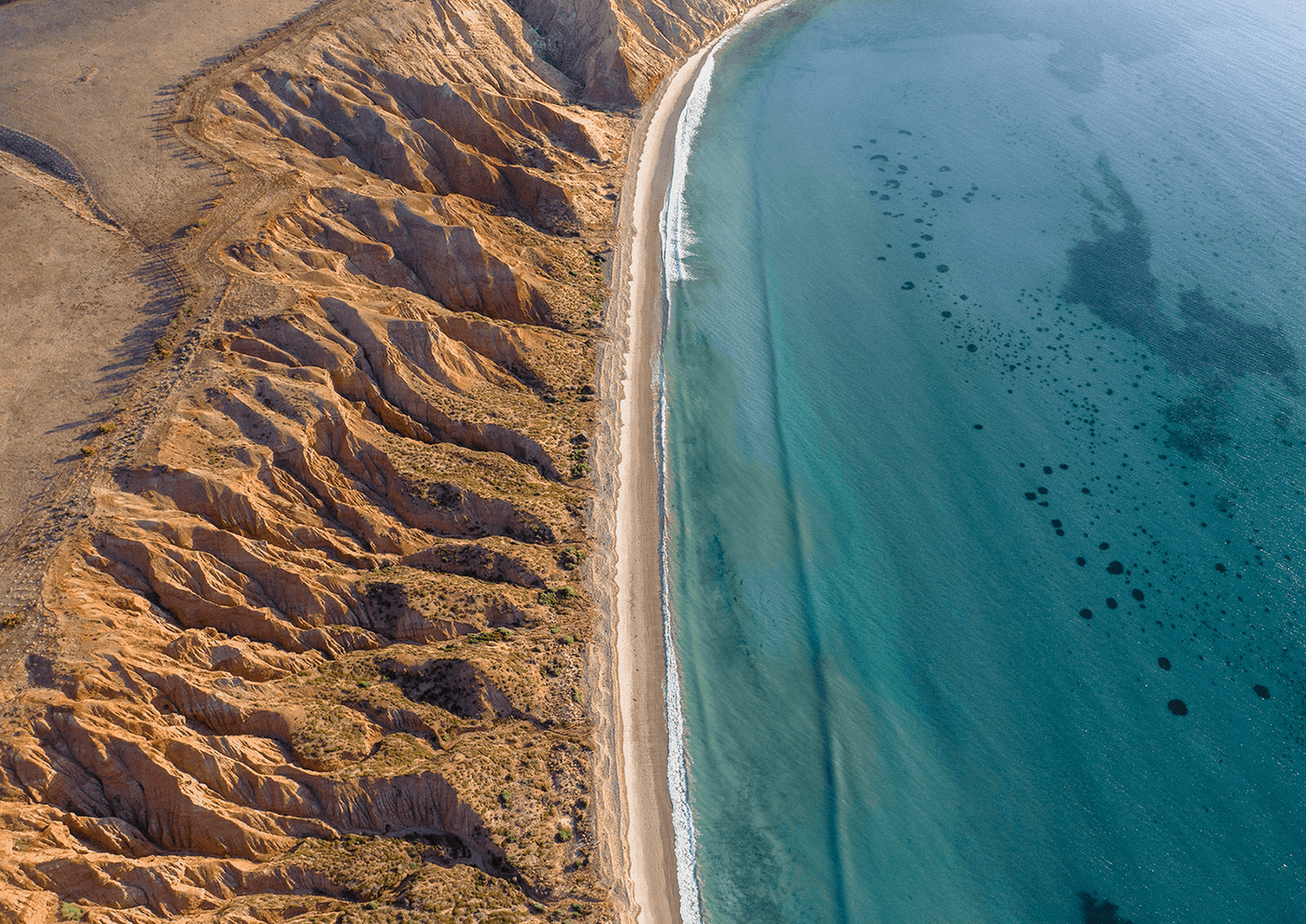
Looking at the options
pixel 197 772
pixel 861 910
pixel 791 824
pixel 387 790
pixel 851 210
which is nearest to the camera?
pixel 197 772

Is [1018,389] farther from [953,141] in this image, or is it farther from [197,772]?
[197,772]

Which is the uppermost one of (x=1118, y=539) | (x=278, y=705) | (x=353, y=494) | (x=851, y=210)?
(x=851, y=210)

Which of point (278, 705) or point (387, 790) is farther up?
point (278, 705)

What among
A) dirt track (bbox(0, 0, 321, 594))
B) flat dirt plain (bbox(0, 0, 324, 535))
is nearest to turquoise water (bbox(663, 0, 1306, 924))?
dirt track (bbox(0, 0, 321, 594))

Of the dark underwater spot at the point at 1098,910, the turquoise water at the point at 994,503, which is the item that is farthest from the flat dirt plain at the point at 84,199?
the dark underwater spot at the point at 1098,910

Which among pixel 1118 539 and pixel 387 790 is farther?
pixel 1118 539

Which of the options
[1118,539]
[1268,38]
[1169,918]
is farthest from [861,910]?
[1268,38]

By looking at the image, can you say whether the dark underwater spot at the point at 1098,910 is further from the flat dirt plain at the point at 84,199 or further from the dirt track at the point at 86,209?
the flat dirt plain at the point at 84,199
